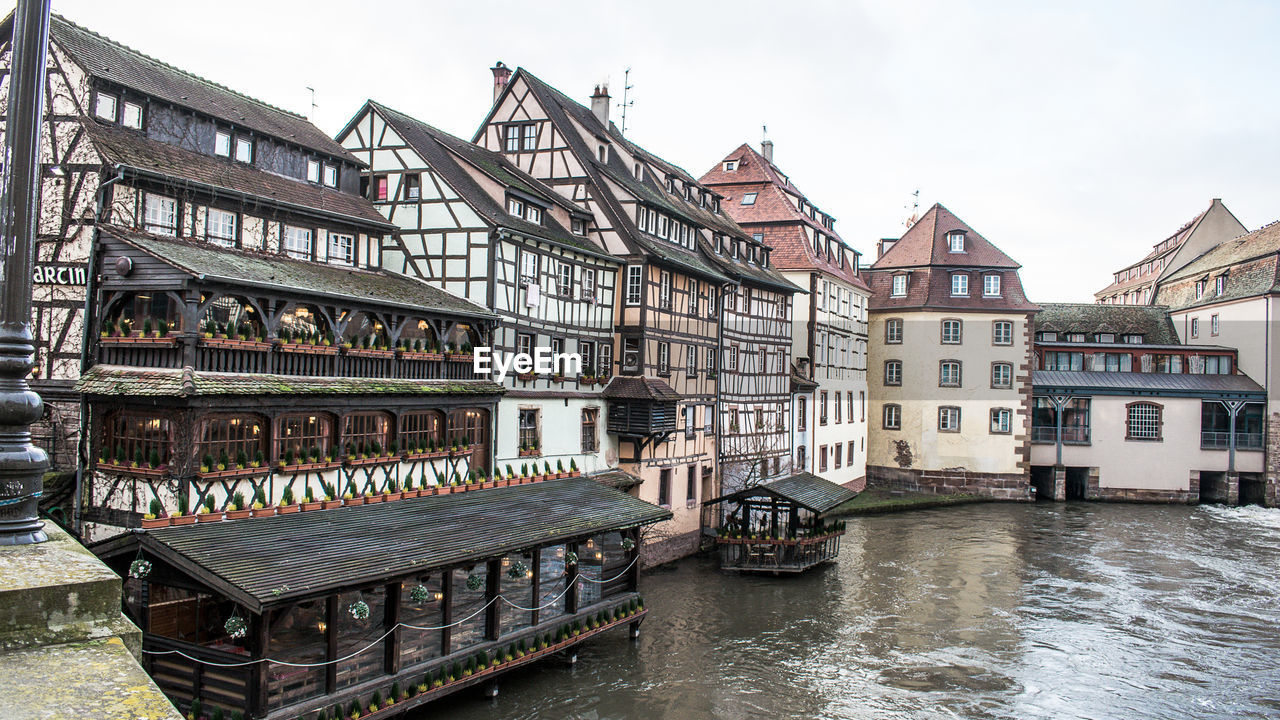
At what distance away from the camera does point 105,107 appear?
1770cm

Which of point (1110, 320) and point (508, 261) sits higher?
point (1110, 320)

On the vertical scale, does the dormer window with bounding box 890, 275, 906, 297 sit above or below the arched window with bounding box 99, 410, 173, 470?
above

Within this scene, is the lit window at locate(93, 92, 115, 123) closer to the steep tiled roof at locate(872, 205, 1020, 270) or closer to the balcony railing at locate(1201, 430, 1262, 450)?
the steep tiled roof at locate(872, 205, 1020, 270)

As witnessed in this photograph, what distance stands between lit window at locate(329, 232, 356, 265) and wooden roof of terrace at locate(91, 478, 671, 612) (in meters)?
6.31

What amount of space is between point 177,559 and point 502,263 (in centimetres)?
1189

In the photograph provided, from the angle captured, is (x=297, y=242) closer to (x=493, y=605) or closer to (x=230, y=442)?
(x=230, y=442)

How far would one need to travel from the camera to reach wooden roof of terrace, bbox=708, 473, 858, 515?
2812 cm

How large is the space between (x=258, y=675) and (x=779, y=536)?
18413 mm

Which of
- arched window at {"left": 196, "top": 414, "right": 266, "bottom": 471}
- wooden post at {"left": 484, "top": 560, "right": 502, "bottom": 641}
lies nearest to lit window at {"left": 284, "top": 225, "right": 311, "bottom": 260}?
arched window at {"left": 196, "top": 414, "right": 266, "bottom": 471}

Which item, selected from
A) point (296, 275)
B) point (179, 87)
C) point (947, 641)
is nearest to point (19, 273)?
point (296, 275)

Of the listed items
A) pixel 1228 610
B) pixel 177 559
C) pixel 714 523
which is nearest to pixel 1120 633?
pixel 1228 610

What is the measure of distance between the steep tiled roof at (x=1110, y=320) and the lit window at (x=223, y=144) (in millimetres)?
42797

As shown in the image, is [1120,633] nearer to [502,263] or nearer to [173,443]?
[502,263]

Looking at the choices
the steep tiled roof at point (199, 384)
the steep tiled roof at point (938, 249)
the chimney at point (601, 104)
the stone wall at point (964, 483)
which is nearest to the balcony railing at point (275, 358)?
the steep tiled roof at point (199, 384)
